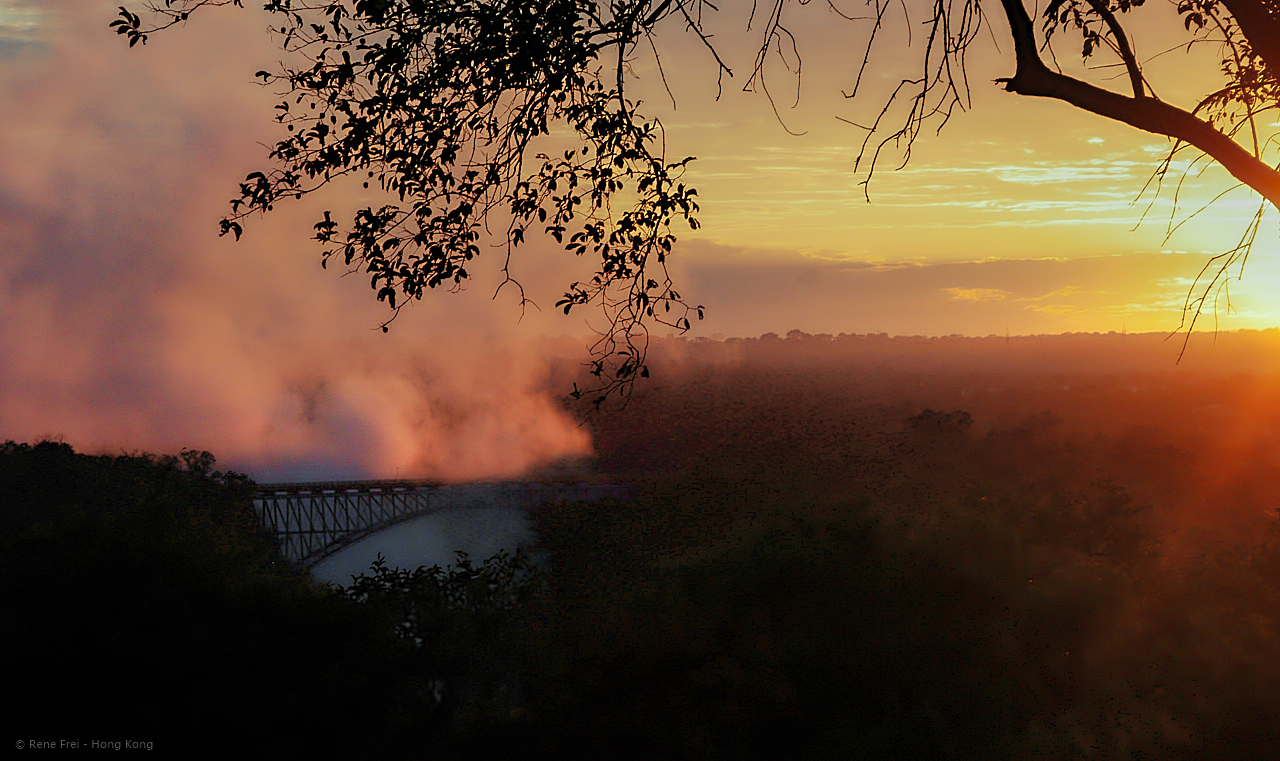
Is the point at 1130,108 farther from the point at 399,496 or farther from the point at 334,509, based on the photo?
the point at 399,496

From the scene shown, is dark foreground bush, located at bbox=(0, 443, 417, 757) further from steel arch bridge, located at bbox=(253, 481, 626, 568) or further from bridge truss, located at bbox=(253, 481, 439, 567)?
steel arch bridge, located at bbox=(253, 481, 626, 568)

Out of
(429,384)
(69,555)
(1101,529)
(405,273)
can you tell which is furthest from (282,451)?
(405,273)

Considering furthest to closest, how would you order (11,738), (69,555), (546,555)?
(546,555) < (69,555) < (11,738)

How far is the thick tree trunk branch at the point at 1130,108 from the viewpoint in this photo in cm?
498

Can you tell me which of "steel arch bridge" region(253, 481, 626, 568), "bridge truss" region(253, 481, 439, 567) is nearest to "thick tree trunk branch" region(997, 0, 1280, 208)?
"bridge truss" region(253, 481, 439, 567)

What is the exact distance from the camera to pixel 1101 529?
35875 mm

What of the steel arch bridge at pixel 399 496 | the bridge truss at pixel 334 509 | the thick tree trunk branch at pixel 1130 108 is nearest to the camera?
the thick tree trunk branch at pixel 1130 108

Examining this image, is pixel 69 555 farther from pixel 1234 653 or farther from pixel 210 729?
pixel 1234 653

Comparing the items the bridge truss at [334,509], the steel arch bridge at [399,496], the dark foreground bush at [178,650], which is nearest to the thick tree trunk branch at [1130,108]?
the dark foreground bush at [178,650]

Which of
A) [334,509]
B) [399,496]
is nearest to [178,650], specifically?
[334,509]

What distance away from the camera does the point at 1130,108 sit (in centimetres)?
519

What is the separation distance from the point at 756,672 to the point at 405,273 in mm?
Result: 10846

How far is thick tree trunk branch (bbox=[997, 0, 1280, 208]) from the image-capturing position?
498 centimetres

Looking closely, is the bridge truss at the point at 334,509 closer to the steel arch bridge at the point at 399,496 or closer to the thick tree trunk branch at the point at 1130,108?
the steel arch bridge at the point at 399,496
